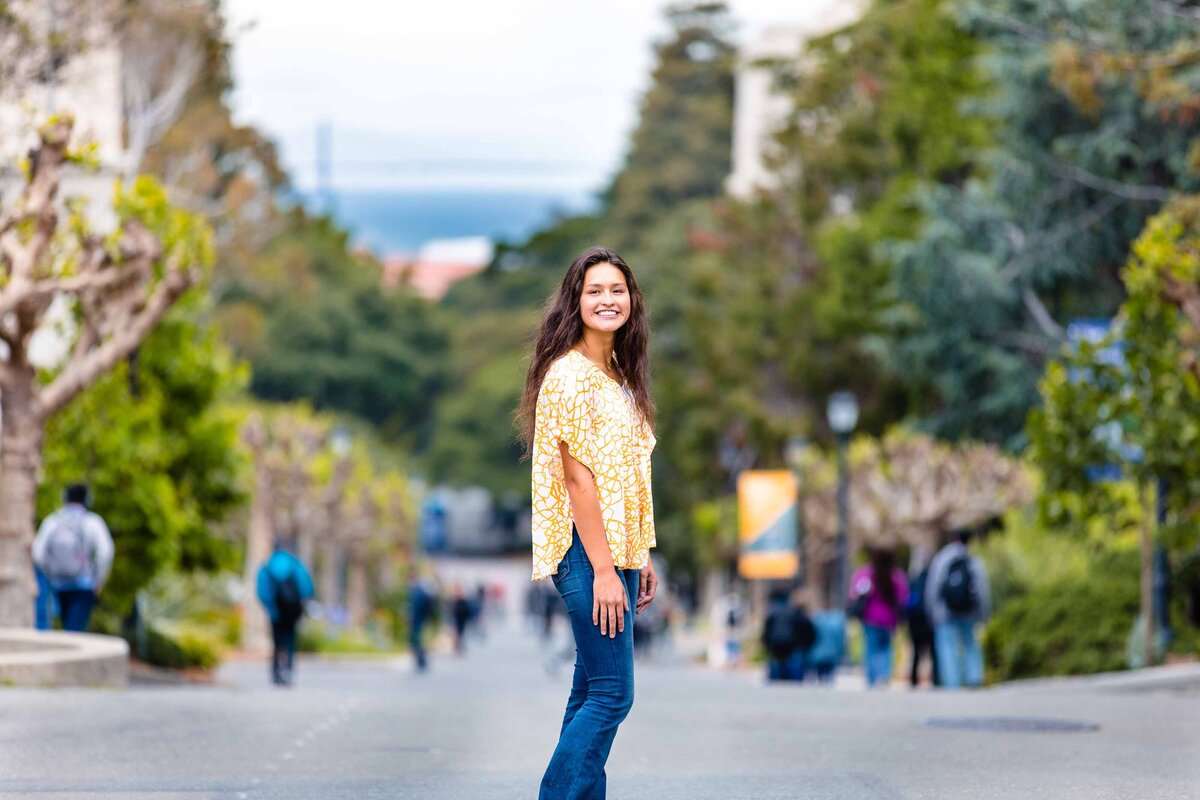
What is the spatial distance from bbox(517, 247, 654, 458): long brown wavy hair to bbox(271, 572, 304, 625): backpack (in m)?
13.3

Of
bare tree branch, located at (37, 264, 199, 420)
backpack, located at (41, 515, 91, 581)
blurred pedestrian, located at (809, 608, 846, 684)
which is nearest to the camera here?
backpack, located at (41, 515, 91, 581)

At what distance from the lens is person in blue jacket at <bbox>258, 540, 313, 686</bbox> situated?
1942 centimetres

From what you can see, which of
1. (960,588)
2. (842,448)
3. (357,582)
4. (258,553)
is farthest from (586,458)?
(357,582)

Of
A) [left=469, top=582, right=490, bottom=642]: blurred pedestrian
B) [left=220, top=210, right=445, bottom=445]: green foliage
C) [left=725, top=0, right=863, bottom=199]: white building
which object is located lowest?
[left=469, top=582, right=490, bottom=642]: blurred pedestrian

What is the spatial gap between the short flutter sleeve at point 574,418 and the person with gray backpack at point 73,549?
36.3 ft

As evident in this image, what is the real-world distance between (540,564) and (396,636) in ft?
155

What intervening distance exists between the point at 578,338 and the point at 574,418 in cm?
38

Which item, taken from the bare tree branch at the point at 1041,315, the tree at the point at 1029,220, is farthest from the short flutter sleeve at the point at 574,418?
the bare tree branch at the point at 1041,315

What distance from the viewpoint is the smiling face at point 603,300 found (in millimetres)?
6238

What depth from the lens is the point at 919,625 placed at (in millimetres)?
19953

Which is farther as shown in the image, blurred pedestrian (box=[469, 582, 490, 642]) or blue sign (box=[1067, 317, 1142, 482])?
blurred pedestrian (box=[469, 582, 490, 642])

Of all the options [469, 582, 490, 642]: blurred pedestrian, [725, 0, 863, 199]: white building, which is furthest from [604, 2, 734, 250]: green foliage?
[469, 582, 490, 642]: blurred pedestrian

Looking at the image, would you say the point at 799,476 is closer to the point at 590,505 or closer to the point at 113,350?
the point at 113,350

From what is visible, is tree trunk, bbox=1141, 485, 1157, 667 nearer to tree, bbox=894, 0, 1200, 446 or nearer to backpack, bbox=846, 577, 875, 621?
backpack, bbox=846, 577, 875, 621
